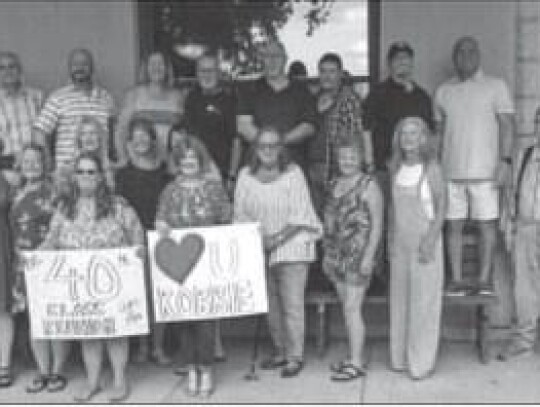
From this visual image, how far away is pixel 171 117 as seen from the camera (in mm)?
6957

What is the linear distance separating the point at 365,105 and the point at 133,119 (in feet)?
5.38

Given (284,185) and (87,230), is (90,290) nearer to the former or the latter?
(87,230)

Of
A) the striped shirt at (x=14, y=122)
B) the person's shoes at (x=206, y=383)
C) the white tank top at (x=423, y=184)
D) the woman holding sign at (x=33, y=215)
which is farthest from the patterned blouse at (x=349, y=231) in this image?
the striped shirt at (x=14, y=122)

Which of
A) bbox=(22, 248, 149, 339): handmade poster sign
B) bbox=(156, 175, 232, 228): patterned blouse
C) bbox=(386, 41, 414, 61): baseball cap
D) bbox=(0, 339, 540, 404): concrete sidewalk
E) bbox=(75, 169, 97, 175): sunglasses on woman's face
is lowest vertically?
bbox=(0, 339, 540, 404): concrete sidewalk

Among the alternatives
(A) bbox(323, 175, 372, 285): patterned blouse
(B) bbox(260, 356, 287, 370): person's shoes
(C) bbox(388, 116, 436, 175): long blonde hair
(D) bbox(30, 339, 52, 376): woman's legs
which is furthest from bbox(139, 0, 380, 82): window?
(D) bbox(30, 339, 52, 376): woman's legs

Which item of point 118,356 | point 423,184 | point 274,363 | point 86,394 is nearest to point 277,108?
point 423,184

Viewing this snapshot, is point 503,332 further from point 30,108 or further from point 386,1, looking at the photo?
point 30,108

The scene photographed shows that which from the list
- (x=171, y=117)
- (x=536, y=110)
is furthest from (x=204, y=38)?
(x=536, y=110)

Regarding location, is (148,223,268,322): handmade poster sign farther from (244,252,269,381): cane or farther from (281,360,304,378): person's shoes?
(281,360,304,378): person's shoes

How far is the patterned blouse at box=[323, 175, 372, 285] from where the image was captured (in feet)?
20.9

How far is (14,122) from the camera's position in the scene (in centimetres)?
729

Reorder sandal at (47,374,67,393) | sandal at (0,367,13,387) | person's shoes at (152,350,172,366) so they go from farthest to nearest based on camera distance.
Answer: person's shoes at (152,350,172,366) < sandal at (0,367,13,387) < sandal at (47,374,67,393)

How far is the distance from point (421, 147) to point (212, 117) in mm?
1468

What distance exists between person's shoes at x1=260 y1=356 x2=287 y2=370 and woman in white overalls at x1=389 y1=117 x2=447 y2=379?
0.76 meters
